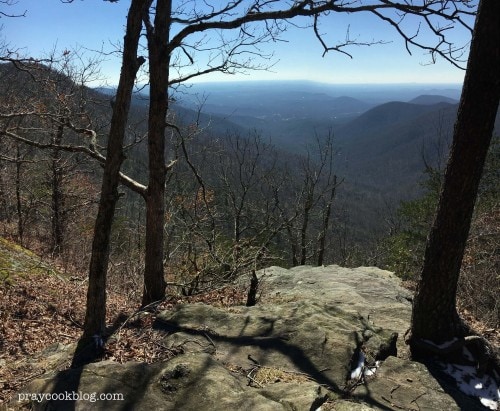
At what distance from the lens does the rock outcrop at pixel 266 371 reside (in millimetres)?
3744

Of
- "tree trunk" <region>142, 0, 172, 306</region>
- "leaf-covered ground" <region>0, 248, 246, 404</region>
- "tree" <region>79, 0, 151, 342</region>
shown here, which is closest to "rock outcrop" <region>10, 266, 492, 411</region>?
"leaf-covered ground" <region>0, 248, 246, 404</region>

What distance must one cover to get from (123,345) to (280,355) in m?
2.05

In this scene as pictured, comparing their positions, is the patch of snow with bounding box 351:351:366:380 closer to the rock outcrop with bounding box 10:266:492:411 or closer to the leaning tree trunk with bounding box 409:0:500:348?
the rock outcrop with bounding box 10:266:492:411

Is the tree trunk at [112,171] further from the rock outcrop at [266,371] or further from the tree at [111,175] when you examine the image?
the rock outcrop at [266,371]

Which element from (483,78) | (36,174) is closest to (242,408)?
(483,78)

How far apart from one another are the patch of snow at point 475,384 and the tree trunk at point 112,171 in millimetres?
4536

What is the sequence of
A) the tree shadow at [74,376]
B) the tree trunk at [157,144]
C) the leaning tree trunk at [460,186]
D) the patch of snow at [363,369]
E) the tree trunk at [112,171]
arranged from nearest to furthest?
the tree shadow at [74,376] < the leaning tree trunk at [460,186] < the tree trunk at [112,171] < the patch of snow at [363,369] < the tree trunk at [157,144]

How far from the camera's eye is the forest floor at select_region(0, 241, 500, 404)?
4988 mm

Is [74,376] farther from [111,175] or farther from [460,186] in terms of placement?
[460,186]

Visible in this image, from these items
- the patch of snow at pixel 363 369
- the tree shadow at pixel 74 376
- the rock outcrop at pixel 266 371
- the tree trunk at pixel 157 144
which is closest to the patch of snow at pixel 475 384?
the rock outcrop at pixel 266 371

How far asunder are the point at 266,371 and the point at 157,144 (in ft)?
12.9

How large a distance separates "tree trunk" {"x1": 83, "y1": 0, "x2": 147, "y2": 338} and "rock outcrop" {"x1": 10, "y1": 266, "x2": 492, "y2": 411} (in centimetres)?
95

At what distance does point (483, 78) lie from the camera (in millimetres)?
4480

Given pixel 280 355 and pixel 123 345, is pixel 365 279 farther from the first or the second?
pixel 123 345
